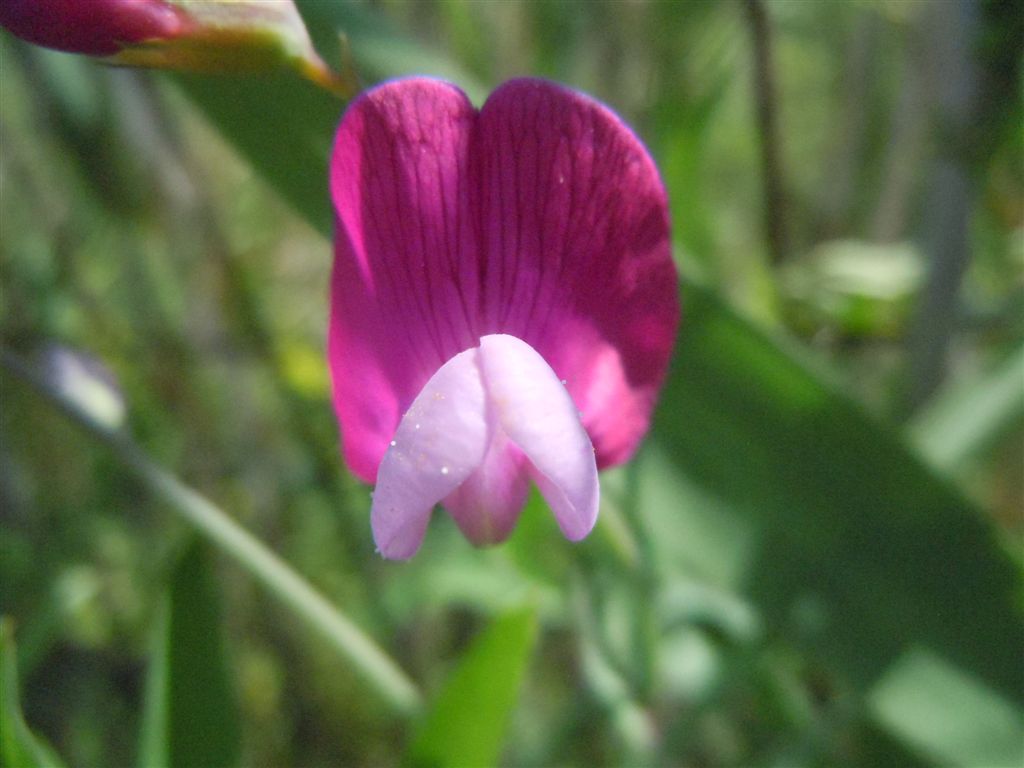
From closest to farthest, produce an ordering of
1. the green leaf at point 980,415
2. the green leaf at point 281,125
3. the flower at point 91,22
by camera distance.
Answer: the flower at point 91,22 → the green leaf at point 281,125 → the green leaf at point 980,415

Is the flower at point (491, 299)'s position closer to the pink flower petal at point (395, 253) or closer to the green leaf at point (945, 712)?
the pink flower petal at point (395, 253)

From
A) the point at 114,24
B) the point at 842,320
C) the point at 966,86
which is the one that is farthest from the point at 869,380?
the point at 114,24

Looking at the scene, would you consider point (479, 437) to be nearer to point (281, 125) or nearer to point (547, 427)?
point (547, 427)

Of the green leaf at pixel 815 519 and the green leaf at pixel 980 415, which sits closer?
the green leaf at pixel 815 519

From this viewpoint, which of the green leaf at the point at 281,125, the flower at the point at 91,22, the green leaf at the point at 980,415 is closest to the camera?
the flower at the point at 91,22

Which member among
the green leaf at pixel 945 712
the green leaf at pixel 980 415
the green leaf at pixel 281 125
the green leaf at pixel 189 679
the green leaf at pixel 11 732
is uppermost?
the green leaf at pixel 281 125

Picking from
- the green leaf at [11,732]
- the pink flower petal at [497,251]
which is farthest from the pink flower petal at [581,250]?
the green leaf at [11,732]

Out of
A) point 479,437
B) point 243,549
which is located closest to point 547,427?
point 479,437
